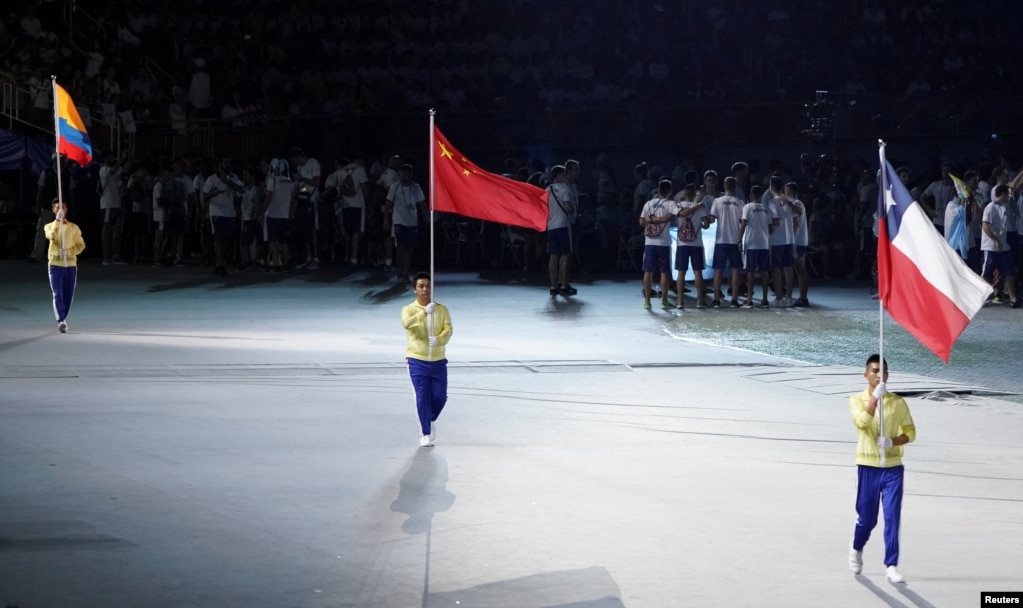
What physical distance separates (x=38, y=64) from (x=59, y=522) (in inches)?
1027

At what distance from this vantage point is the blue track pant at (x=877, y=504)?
727cm

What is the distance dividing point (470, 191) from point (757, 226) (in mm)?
10098

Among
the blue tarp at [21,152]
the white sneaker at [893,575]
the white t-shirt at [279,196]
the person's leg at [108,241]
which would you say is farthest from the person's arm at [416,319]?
the blue tarp at [21,152]

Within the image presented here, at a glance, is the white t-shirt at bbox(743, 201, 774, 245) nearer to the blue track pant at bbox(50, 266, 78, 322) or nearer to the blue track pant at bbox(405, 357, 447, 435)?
the blue track pant at bbox(50, 266, 78, 322)

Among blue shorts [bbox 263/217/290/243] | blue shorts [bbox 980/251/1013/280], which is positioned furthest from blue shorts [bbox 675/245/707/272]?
blue shorts [bbox 263/217/290/243]

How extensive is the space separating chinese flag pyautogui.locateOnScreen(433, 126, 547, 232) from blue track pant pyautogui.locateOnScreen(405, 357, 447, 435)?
141cm

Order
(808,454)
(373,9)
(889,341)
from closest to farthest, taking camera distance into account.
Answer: (808,454) → (889,341) → (373,9)

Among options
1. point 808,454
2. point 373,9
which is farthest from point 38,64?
point 808,454

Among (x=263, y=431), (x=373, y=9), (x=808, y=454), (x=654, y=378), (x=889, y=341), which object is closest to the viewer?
(x=808, y=454)

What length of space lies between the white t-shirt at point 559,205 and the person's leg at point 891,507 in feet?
46.5

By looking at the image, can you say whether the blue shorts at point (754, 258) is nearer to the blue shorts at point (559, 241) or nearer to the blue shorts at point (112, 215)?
the blue shorts at point (559, 241)

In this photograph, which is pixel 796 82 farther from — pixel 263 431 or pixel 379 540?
pixel 379 540

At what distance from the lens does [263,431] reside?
37.2 ft

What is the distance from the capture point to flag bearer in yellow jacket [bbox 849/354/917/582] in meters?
→ 7.37
